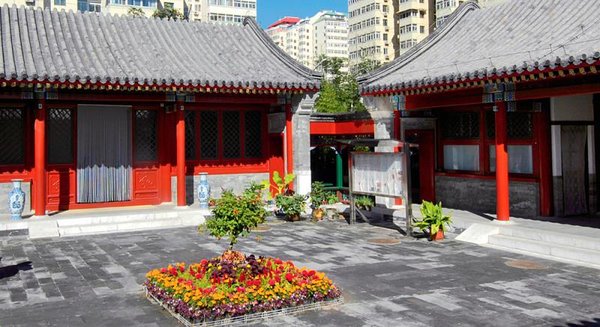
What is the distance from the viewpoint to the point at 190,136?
1566 centimetres

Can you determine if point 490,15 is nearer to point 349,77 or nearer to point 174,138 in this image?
point 174,138

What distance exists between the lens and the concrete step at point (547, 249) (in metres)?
9.15

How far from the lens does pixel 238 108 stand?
16.1 meters

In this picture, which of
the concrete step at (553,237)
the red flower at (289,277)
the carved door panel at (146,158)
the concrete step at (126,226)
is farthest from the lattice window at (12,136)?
the concrete step at (553,237)

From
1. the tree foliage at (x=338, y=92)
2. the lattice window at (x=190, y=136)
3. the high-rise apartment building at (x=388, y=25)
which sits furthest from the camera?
the high-rise apartment building at (x=388, y=25)

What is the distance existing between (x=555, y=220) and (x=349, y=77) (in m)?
28.5

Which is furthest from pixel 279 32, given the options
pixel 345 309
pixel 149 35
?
pixel 345 309

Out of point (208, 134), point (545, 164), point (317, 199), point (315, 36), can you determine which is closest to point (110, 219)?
point (208, 134)

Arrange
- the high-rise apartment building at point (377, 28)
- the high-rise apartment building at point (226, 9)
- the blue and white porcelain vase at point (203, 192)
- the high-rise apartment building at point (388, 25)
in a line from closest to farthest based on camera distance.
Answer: the blue and white porcelain vase at point (203, 192) < the high-rise apartment building at point (388, 25) < the high-rise apartment building at point (377, 28) < the high-rise apartment building at point (226, 9)

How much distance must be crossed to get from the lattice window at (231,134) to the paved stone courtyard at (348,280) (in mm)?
4117

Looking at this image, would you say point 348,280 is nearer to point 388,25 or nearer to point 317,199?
point 317,199

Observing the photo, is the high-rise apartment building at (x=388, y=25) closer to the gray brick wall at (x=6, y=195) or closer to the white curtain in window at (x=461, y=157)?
the white curtain in window at (x=461, y=157)

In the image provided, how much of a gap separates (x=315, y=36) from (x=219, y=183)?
118 meters

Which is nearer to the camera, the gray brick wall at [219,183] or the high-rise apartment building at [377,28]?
the gray brick wall at [219,183]
